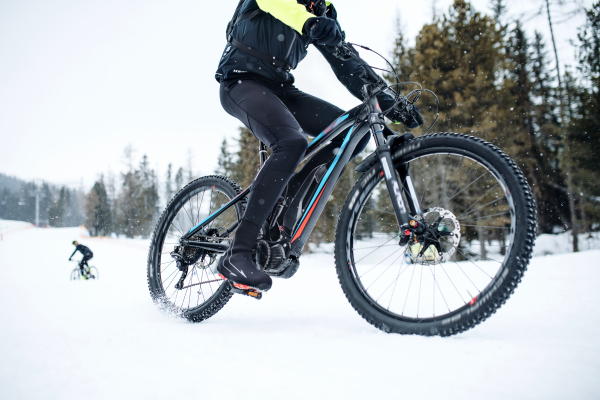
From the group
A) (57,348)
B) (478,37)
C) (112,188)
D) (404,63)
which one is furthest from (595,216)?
(112,188)

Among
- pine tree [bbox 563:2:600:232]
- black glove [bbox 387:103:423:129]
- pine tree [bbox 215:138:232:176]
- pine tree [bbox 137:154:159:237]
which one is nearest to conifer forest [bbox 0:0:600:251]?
pine tree [bbox 563:2:600:232]

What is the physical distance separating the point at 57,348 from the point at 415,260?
1.65m

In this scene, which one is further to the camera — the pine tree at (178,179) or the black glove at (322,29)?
the pine tree at (178,179)

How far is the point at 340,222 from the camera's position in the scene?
181 centimetres

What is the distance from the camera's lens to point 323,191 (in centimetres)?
200

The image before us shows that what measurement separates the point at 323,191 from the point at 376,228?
0.43 meters

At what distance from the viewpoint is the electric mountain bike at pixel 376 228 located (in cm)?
137

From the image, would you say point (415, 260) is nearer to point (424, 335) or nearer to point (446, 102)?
point (424, 335)

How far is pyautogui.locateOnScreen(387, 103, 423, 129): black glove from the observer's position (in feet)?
6.40

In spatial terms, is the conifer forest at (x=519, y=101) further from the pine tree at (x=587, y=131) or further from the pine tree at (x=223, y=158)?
the pine tree at (x=223, y=158)

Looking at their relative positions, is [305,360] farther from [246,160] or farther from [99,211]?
[99,211]

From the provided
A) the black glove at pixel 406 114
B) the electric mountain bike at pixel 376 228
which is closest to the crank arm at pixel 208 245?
the electric mountain bike at pixel 376 228

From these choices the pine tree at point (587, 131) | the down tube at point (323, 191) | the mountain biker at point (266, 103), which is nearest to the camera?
the mountain biker at point (266, 103)

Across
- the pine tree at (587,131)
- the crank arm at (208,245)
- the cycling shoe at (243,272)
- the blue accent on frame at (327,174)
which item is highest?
the pine tree at (587,131)
